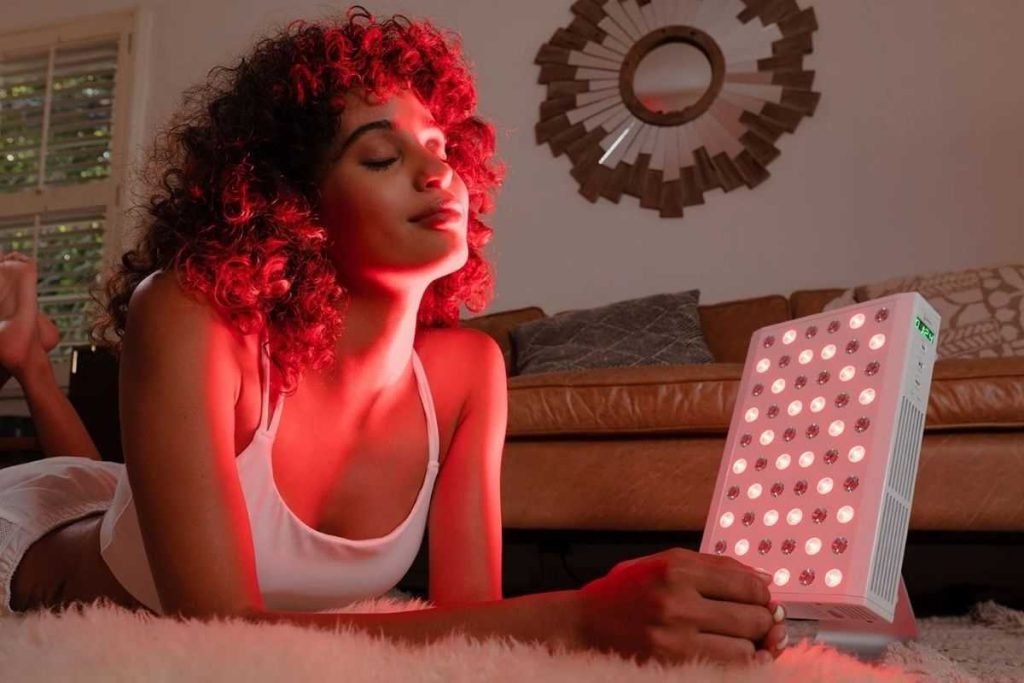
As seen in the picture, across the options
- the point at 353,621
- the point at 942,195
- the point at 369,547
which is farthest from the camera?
the point at 942,195

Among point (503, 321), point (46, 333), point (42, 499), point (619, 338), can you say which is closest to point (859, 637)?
point (42, 499)

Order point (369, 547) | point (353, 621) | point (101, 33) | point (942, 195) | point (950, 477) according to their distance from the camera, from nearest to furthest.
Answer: point (353, 621), point (369, 547), point (950, 477), point (942, 195), point (101, 33)

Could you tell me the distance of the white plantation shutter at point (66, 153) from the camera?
11.2 ft

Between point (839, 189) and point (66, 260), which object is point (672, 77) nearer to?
point (839, 189)

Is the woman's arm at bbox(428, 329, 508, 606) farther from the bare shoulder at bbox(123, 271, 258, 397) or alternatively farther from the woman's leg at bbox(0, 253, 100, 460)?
the woman's leg at bbox(0, 253, 100, 460)

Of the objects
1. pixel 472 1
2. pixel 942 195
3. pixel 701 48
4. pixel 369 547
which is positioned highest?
pixel 472 1

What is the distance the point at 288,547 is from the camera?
2.62ft

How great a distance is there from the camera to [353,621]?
0.60 m

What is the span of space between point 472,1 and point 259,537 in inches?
99.8

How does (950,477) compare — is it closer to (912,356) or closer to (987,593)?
(987,593)

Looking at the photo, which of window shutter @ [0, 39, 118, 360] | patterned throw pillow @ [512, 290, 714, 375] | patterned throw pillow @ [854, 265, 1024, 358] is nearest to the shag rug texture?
patterned throw pillow @ [854, 265, 1024, 358]

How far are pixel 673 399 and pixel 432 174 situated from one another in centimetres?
90

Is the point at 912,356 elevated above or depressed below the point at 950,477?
above

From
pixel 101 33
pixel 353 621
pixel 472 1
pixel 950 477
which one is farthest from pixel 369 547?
pixel 101 33
